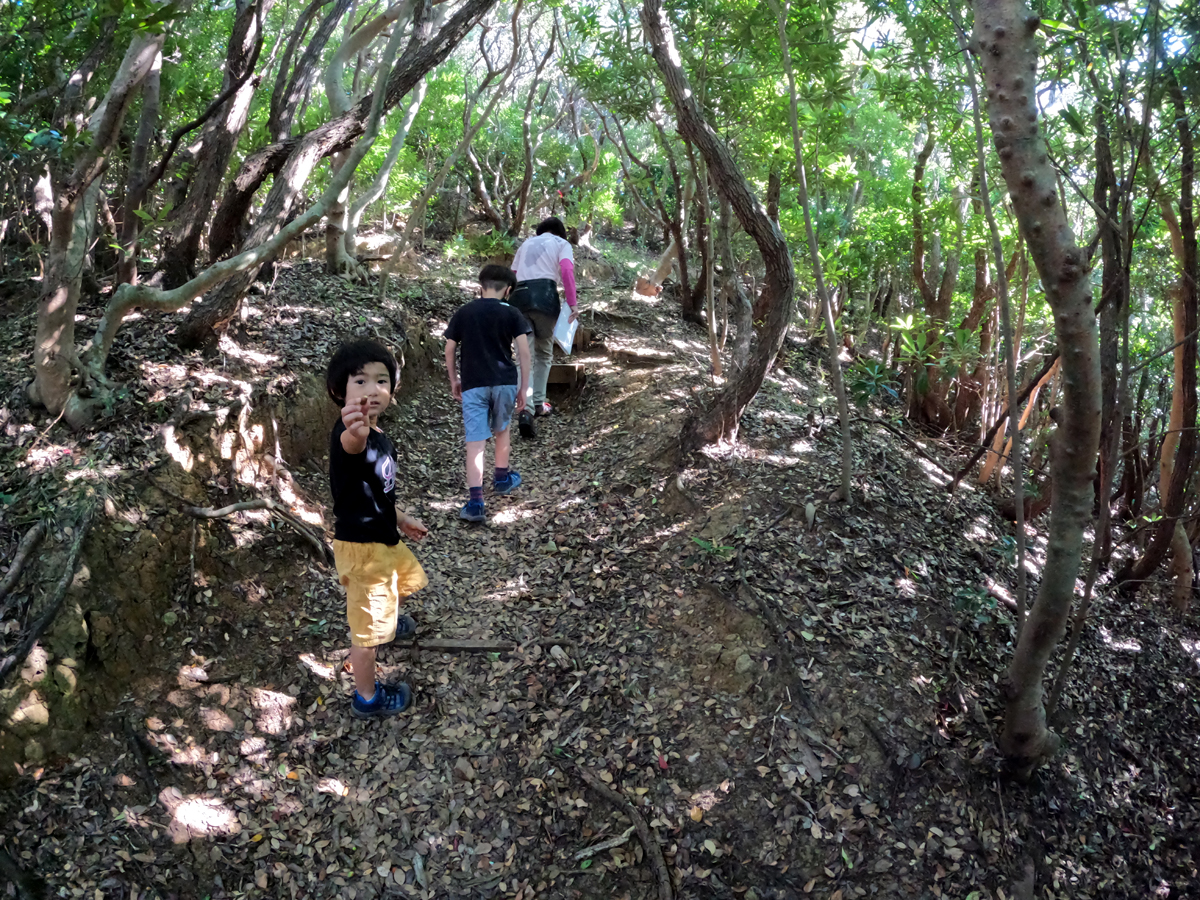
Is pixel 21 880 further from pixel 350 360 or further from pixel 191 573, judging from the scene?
pixel 350 360

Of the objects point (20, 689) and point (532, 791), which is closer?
point (20, 689)

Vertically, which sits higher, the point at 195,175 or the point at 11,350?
the point at 195,175

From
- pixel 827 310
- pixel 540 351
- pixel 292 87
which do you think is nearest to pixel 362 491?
pixel 827 310

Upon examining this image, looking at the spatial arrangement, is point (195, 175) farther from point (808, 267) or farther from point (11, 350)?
point (808, 267)

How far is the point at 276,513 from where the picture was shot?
12.8ft

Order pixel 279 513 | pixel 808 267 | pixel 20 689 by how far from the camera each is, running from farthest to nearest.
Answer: pixel 808 267, pixel 279 513, pixel 20 689

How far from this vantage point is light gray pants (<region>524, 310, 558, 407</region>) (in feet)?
19.7

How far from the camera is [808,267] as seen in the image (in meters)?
9.20

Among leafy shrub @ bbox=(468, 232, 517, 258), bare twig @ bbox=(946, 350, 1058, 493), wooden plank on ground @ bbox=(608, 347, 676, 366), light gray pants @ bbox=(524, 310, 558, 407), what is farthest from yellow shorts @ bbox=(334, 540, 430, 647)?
leafy shrub @ bbox=(468, 232, 517, 258)

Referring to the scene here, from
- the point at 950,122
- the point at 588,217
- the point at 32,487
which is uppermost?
the point at 588,217

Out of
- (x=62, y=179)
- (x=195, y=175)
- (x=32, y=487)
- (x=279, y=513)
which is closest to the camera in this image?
(x=32, y=487)

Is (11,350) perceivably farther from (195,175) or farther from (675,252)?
(675,252)

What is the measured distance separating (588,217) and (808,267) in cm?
568

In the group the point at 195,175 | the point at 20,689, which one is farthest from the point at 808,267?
the point at 20,689
